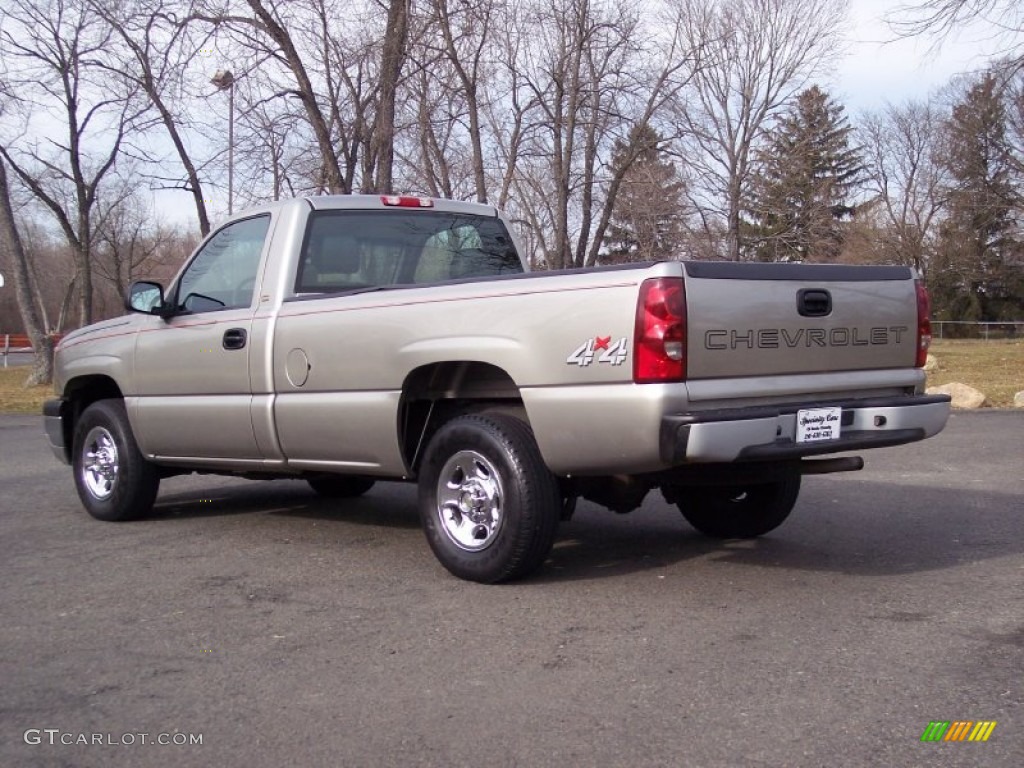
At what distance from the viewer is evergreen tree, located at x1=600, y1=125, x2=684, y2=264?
2209cm

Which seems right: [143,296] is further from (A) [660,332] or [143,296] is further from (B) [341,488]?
(A) [660,332]

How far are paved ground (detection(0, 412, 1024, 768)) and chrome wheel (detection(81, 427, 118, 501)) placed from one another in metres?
0.30

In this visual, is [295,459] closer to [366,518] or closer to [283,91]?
[366,518]

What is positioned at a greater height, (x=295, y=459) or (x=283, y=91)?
(x=283, y=91)

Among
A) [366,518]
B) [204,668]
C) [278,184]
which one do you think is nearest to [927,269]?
[278,184]

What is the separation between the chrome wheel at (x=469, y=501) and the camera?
532cm

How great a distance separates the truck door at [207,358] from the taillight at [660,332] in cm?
270

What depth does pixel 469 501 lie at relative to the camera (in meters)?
5.43

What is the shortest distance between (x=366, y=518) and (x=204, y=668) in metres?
3.35

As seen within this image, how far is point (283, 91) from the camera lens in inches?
655

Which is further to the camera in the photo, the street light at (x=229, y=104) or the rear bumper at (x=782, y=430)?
the street light at (x=229, y=104)

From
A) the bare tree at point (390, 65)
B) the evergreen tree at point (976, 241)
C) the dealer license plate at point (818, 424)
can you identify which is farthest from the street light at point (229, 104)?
the evergreen tree at point (976, 241)

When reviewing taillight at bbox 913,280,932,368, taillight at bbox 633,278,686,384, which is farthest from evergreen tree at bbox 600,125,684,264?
taillight at bbox 633,278,686,384

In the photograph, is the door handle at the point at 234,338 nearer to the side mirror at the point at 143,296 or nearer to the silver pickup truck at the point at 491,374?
the silver pickup truck at the point at 491,374
